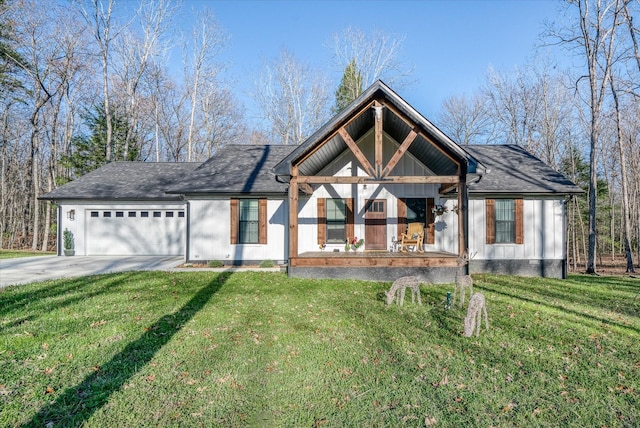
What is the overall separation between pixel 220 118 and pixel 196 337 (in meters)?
25.0

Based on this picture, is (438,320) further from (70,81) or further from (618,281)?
(70,81)

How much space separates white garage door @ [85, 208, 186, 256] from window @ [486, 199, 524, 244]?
39.4ft

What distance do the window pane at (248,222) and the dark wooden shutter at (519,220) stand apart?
880 centimetres

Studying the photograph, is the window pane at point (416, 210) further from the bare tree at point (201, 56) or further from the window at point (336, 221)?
the bare tree at point (201, 56)

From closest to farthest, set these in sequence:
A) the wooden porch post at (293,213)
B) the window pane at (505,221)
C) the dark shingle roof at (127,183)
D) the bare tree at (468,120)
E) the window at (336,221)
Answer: the wooden porch post at (293,213)
the window pane at (505,221)
the window at (336,221)
the dark shingle roof at (127,183)
the bare tree at (468,120)

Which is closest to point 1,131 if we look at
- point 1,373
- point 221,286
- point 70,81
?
point 70,81

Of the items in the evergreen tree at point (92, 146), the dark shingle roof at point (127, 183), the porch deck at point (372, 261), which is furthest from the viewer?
the evergreen tree at point (92, 146)

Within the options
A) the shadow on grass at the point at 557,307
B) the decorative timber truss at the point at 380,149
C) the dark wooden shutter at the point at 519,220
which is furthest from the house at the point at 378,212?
the shadow on grass at the point at 557,307

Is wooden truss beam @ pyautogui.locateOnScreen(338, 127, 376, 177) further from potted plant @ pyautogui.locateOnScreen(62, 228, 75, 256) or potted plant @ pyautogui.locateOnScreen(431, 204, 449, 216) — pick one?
potted plant @ pyautogui.locateOnScreen(62, 228, 75, 256)

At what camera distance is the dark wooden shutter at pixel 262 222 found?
10.9 metres

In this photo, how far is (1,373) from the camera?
3.43 metres

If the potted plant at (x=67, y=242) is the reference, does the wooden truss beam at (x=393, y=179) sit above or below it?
above

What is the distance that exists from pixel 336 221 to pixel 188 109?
20.5 metres

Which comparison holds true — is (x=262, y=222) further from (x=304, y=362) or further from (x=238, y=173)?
(x=304, y=362)
